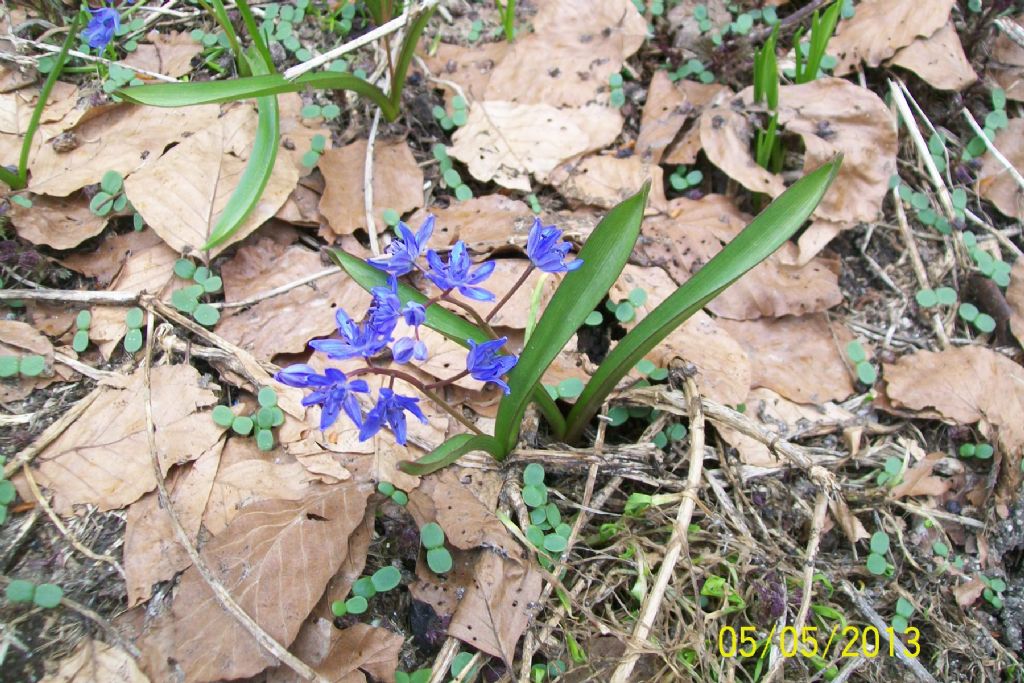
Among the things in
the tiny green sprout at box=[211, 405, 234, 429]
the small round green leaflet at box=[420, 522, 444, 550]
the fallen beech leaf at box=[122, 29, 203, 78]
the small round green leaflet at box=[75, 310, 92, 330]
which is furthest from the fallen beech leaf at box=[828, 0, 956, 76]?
the small round green leaflet at box=[75, 310, 92, 330]

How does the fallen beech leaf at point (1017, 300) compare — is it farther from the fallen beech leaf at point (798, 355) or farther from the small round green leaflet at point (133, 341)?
the small round green leaflet at point (133, 341)

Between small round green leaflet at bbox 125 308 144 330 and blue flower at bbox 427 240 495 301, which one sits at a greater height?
blue flower at bbox 427 240 495 301

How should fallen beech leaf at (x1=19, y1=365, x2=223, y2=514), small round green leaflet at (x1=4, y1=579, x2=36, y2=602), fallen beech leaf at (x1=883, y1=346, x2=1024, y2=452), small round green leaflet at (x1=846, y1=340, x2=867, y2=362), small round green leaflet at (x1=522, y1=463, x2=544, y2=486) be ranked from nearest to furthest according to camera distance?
small round green leaflet at (x1=4, y1=579, x2=36, y2=602)
fallen beech leaf at (x1=19, y1=365, x2=223, y2=514)
small round green leaflet at (x1=522, y1=463, x2=544, y2=486)
fallen beech leaf at (x1=883, y1=346, x2=1024, y2=452)
small round green leaflet at (x1=846, y1=340, x2=867, y2=362)

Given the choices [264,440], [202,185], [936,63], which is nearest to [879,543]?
[264,440]

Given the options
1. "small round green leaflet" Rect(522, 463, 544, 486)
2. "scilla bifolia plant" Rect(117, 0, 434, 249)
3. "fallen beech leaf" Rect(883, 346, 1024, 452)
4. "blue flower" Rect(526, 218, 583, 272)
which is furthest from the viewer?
"fallen beech leaf" Rect(883, 346, 1024, 452)

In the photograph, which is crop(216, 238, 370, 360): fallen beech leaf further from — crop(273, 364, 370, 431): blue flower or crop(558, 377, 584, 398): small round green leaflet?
crop(273, 364, 370, 431): blue flower

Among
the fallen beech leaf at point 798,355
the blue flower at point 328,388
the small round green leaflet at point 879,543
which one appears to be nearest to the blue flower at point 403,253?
the blue flower at point 328,388
